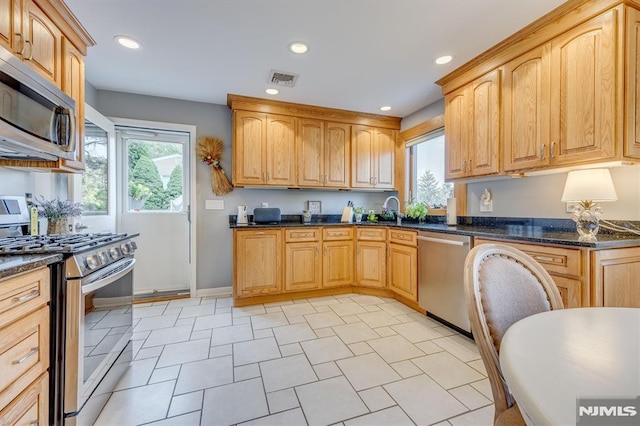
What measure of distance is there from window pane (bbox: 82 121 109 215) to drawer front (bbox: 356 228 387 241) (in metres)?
2.95

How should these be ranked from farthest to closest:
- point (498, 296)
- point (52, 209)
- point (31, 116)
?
point (52, 209), point (31, 116), point (498, 296)

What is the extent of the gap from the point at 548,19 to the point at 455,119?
3.23ft

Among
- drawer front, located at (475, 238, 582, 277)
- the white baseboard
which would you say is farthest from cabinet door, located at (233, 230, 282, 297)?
drawer front, located at (475, 238, 582, 277)

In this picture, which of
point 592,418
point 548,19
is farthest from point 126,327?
point 548,19

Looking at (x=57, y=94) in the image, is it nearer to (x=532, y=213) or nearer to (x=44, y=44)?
(x=44, y=44)

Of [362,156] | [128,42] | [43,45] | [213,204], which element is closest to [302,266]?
[213,204]

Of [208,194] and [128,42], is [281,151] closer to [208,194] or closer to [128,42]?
[208,194]

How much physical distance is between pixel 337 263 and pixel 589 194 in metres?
2.44

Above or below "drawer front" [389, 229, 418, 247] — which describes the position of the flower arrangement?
above

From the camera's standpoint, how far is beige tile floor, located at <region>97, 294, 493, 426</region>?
149cm

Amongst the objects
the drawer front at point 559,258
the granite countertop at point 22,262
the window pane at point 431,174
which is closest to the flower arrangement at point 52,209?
the granite countertop at point 22,262

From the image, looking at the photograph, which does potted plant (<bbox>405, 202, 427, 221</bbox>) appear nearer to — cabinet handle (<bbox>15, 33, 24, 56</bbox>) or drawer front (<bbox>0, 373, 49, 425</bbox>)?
drawer front (<bbox>0, 373, 49, 425</bbox>)

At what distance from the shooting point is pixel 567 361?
560mm

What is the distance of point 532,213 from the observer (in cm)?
241
